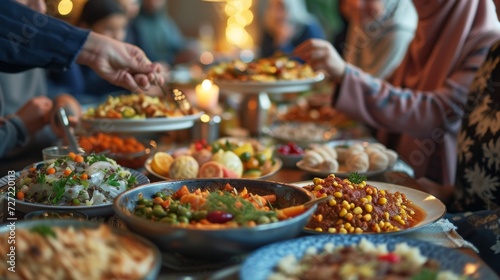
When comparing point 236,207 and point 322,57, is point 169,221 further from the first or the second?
point 322,57

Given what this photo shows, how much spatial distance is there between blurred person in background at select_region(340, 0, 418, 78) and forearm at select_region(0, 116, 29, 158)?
96.5 inches

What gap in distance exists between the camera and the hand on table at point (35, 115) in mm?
2652

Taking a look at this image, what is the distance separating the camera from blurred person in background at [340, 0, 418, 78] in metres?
4.07

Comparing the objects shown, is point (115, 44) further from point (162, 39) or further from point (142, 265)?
point (162, 39)

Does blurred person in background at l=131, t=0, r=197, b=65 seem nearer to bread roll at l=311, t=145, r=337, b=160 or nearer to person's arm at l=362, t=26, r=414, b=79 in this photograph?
person's arm at l=362, t=26, r=414, b=79

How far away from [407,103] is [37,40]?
5.96 feet

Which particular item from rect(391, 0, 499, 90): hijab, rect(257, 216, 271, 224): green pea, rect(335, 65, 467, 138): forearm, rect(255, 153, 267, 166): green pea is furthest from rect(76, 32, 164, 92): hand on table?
rect(391, 0, 499, 90): hijab

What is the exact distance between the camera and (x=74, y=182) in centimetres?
159

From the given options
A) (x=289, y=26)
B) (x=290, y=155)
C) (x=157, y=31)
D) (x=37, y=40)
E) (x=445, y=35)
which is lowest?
(x=157, y=31)

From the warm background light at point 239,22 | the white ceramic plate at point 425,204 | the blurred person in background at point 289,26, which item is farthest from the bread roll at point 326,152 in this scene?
the warm background light at point 239,22

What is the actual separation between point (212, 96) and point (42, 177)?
1562 mm

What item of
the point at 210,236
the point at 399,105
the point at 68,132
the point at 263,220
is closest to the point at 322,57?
the point at 399,105

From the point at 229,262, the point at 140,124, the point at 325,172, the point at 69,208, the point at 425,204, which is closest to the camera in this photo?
the point at 229,262

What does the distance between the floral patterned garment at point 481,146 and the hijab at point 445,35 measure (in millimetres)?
490
